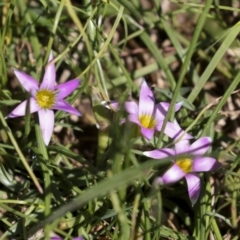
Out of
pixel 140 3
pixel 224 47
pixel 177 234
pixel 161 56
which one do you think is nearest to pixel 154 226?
pixel 177 234

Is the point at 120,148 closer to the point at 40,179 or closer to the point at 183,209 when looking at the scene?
the point at 40,179

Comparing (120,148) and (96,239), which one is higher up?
(120,148)

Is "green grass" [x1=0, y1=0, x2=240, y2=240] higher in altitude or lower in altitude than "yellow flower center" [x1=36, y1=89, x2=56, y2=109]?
lower

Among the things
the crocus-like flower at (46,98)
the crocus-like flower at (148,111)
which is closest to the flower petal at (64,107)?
the crocus-like flower at (46,98)

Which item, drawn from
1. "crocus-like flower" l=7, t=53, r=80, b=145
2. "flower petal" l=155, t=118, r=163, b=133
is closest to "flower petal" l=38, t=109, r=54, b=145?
"crocus-like flower" l=7, t=53, r=80, b=145

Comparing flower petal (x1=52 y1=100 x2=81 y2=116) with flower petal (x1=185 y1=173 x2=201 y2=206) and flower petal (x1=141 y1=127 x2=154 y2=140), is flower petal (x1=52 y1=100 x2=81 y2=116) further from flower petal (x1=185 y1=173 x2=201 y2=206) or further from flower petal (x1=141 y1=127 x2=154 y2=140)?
flower petal (x1=185 y1=173 x2=201 y2=206)

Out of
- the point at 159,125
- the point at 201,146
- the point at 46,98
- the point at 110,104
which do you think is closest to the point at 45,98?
the point at 46,98

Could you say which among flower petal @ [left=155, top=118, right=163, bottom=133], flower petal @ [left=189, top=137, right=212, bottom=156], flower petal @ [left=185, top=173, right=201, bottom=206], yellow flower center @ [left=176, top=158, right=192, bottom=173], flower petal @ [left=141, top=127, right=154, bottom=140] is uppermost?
flower petal @ [left=141, top=127, right=154, bottom=140]
